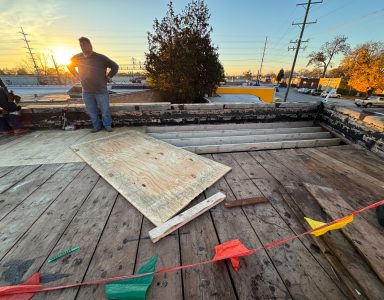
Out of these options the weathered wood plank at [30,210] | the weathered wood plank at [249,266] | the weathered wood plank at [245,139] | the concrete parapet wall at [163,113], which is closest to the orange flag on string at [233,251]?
the weathered wood plank at [249,266]

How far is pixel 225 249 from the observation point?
1.12 metres

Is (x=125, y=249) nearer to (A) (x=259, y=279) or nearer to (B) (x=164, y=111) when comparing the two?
(A) (x=259, y=279)

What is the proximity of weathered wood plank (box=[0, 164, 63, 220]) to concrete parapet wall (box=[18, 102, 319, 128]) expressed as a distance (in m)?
1.53

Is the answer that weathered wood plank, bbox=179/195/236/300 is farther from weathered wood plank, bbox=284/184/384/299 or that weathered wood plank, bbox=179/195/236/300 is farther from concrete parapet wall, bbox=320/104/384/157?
concrete parapet wall, bbox=320/104/384/157

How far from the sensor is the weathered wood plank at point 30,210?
1211mm

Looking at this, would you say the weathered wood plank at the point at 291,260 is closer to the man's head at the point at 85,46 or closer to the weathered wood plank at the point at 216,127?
the weathered wood plank at the point at 216,127

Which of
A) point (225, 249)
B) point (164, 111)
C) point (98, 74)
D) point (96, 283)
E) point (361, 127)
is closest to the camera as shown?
point (96, 283)

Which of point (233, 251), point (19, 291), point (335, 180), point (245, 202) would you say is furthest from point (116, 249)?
point (335, 180)

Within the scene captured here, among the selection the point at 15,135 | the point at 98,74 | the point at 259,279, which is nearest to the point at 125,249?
the point at 259,279

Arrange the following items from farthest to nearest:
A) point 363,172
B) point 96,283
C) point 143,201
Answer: point 363,172 < point 143,201 < point 96,283

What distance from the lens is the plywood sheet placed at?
1516mm

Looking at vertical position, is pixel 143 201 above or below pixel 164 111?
below

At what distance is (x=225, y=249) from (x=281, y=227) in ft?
1.66

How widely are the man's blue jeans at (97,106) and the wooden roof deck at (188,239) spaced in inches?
55.2
